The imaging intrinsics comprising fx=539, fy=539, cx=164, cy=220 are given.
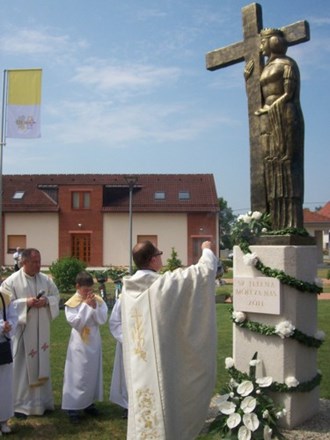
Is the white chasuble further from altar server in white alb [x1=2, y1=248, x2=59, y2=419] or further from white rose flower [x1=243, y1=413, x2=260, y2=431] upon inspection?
white rose flower [x1=243, y1=413, x2=260, y2=431]

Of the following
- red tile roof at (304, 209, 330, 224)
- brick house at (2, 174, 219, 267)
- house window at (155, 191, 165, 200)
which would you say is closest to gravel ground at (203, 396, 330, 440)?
brick house at (2, 174, 219, 267)

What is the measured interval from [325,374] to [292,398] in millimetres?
3142

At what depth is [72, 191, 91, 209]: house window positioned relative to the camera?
3728 cm

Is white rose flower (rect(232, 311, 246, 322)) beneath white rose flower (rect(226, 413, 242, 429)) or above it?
above

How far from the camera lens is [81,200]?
123 feet

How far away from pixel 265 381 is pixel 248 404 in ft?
1.11

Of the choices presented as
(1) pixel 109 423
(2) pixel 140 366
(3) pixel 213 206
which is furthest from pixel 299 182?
(3) pixel 213 206

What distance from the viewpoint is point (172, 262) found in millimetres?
23141

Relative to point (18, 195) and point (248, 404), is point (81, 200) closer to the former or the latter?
point (18, 195)

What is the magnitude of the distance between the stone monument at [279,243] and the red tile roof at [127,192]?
30185mm

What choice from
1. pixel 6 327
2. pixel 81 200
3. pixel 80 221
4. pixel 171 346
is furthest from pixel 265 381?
pixel 81 200

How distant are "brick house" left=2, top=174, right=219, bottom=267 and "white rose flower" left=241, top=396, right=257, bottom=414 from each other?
101 ft

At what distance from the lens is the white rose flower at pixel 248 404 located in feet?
17.2

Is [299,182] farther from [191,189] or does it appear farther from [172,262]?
[191,189]
